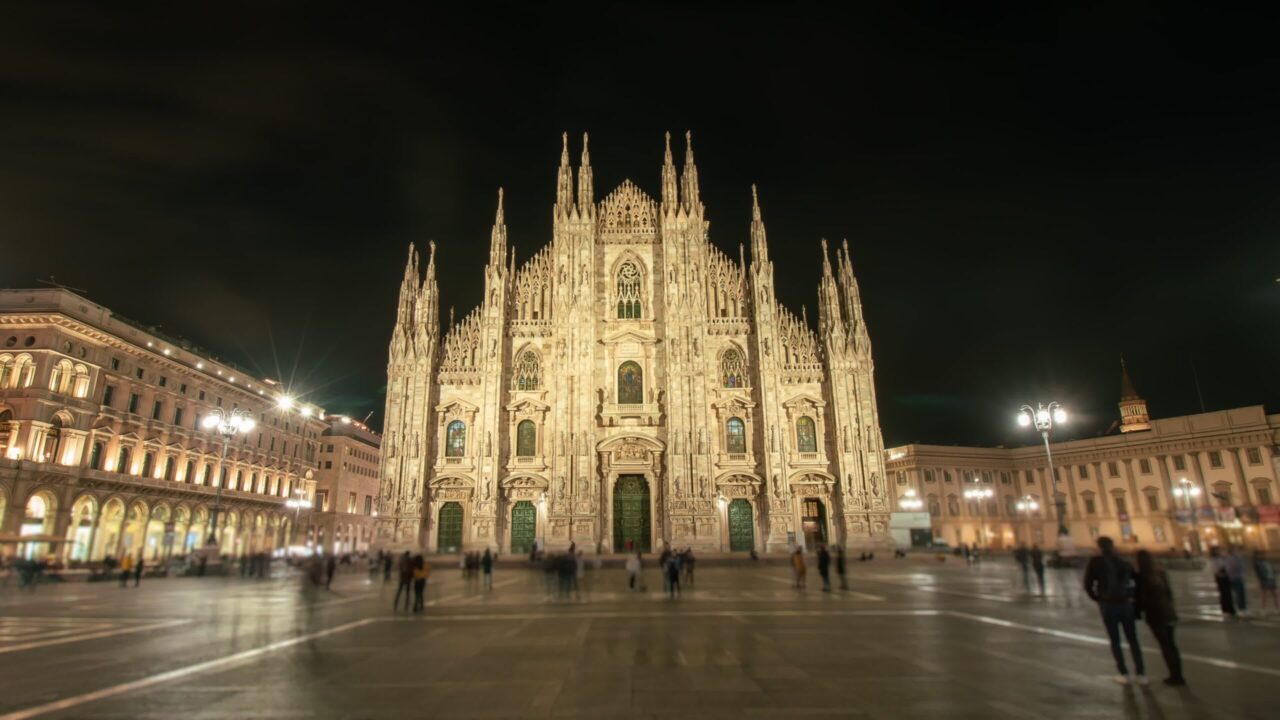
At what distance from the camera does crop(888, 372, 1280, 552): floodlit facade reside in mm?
53438

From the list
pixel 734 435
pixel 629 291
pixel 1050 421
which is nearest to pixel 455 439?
pixel 629 291

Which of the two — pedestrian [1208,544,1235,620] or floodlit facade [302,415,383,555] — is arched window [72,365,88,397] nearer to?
floodlit facade [302,415,383,555]

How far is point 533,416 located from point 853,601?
1127 inches

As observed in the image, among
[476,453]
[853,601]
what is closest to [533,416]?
[476,453]

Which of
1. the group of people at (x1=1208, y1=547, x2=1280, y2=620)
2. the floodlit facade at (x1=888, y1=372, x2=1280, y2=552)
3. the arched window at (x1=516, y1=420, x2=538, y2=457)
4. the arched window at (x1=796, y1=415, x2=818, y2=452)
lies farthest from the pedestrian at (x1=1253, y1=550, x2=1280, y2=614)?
the floodlit facade at (x1=888, y1=372, x2=1280, y2=552)

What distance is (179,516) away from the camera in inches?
2029

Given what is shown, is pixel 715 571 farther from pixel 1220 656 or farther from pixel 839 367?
pixel 1220 656

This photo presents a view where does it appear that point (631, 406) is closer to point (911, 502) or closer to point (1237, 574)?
point (1237, 574)

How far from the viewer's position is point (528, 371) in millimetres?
43781

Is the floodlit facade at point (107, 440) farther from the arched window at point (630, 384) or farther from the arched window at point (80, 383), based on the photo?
the arched window at point (630, 384)

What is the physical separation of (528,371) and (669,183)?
17.1 m

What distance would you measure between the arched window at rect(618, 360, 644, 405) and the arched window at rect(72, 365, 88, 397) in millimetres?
36666

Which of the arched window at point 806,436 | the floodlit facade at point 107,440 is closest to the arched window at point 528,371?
the floodlit facade at point 107,440

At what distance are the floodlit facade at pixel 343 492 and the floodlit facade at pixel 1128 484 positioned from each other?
66.6m
